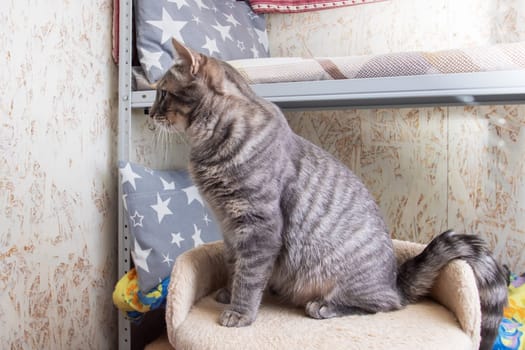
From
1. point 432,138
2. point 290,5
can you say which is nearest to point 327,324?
point 432,138

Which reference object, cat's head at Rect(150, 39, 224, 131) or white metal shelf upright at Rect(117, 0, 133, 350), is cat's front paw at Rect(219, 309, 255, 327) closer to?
cat's head at Rect(150, 39, 224, 131)

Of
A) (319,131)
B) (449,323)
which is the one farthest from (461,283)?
(319,131)

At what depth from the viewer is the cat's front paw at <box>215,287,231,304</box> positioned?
1.14m

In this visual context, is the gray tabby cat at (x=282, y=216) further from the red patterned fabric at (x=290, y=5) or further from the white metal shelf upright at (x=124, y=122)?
the red patterned fabric at (x=290, y=5)

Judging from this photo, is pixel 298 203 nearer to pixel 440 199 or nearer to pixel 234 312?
pixel 234 312

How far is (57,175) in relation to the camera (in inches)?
49.4

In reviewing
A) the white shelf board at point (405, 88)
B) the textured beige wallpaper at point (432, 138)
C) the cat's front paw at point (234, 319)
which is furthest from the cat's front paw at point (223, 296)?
the textured beige wallpaper at point (432, 138)

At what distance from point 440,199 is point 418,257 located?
82 centimetres

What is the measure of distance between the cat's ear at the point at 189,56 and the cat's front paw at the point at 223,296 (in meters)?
0.52

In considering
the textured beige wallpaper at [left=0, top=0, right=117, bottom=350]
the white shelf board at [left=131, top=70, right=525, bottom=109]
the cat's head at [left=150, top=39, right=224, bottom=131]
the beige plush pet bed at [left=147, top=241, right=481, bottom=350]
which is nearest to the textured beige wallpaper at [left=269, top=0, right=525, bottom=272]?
the white shelf board at [left=131, top=70, right=525, bottom=109]

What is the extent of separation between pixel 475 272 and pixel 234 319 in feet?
1.73

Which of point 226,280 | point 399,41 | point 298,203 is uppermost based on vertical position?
point 399,41

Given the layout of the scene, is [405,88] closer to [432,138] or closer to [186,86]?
[186,86]

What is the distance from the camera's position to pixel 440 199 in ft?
6.08
